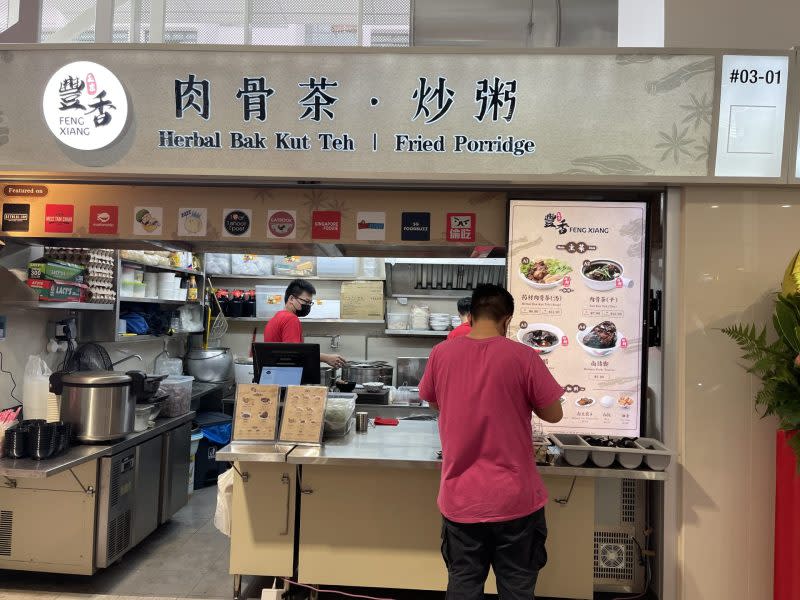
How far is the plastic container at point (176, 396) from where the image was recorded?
432 centimetres

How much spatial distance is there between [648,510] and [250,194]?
3177 mm

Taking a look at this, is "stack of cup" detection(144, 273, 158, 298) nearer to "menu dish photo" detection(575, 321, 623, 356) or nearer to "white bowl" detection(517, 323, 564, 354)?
"white bowl" detection(517, 323, 564, 354)

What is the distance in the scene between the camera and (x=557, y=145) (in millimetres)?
3057

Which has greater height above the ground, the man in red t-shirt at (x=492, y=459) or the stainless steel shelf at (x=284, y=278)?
the stainless steel shelf at (x=284, y=278)

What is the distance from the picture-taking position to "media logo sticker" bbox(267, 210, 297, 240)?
3.51m

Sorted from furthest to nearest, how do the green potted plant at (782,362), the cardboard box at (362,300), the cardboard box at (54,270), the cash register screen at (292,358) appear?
the cardboard box at (362,300) → the cardboard box at (54,270) → the cash register screen at (292,358) → the green potted plant at (782,362)

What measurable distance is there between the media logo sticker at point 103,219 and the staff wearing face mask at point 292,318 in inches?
65.0

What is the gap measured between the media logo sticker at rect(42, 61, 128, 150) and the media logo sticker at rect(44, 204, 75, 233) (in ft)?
1.72

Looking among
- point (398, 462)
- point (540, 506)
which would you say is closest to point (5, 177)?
point (398, 462)

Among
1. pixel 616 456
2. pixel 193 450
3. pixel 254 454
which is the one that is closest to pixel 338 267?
pixel 193 450

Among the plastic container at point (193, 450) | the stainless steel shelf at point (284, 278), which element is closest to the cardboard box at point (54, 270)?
the plastic container at point (193, 450)

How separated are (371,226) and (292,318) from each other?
1692 mm

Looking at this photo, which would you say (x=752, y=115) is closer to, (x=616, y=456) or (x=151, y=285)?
(x=616, y=456)

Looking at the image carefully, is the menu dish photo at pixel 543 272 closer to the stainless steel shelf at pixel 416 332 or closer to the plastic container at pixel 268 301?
the stainless steel shelf at pixel 416 332
